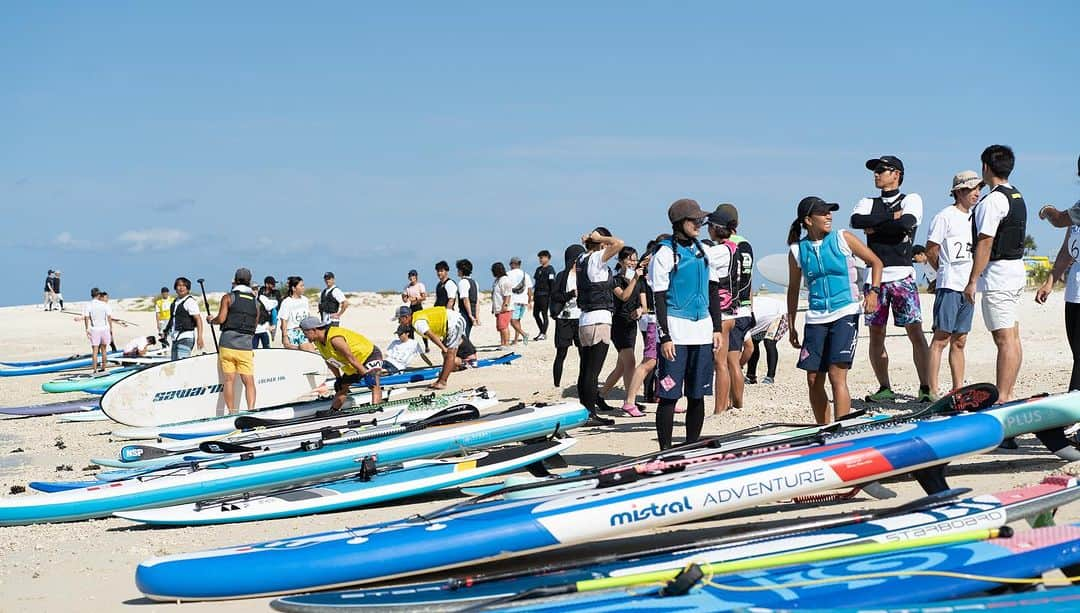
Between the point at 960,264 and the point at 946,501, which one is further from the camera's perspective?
the point at 960,264

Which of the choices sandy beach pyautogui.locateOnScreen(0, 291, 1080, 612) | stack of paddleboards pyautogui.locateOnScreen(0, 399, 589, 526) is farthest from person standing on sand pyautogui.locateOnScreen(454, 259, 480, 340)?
stack of paddleboards pyautogui.locateOnScreen(0, 399, 589, 526)

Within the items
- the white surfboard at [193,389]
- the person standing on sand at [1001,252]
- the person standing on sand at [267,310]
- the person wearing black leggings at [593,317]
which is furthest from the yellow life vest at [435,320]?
the person standing on sand at [1001,252]

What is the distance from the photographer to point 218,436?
33.4ft

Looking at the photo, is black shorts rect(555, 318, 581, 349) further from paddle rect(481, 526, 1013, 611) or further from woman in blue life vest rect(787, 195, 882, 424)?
paddle rect(481, 526, 1013, 611)

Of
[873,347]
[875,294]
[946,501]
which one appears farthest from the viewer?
[873,347]

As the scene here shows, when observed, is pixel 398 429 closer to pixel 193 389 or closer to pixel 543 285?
pixel 193 389

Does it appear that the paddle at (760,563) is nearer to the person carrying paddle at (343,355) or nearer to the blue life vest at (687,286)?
the blue life vest at (687,286)

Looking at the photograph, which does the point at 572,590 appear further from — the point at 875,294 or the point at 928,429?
the point at 875,294

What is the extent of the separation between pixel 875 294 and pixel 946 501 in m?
2.84

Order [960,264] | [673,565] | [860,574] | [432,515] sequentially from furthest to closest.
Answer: [960,264] < [432,515] < [673,565] < [860,574]

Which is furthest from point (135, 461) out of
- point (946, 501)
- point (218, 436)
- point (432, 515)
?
point (946, 501)

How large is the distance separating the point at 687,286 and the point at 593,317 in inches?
110

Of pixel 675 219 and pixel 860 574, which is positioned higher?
pixel 675 219

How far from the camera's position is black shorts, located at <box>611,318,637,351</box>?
33.9 feet
